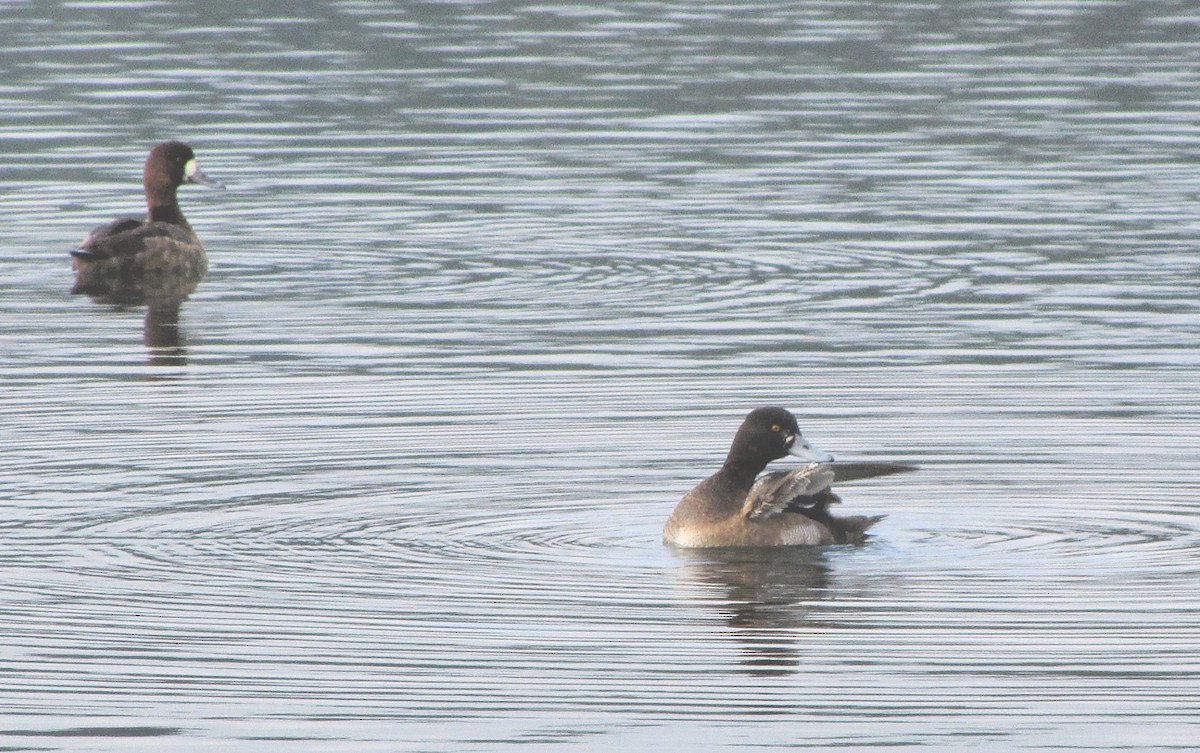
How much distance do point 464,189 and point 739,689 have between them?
699 inches

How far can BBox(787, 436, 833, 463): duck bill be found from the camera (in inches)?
469

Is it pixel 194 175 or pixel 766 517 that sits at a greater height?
pixel 194 175

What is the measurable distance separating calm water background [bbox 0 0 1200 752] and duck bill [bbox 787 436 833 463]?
19.3 inches

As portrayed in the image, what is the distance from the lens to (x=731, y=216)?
2488 centimetres

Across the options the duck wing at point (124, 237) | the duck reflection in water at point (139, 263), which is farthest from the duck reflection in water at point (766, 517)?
the duck wing at point (124, 237)

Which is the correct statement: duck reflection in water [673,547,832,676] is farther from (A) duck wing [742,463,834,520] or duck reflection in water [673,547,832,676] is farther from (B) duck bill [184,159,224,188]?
(B) duck bill [184,159,224,188]

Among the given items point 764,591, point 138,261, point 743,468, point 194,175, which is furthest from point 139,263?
point 764,591

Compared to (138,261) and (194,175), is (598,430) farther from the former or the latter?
(194,175)

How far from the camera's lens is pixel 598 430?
1461 centimetres

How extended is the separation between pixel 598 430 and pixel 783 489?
8.62 feet

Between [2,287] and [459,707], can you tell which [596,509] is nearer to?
[459,707]

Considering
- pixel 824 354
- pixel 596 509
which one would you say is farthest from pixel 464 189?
pixel 596 509

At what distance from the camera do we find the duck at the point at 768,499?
12086 millimetres

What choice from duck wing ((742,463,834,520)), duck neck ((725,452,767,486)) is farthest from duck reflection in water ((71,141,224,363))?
duck wing ((742,463,834,520))
